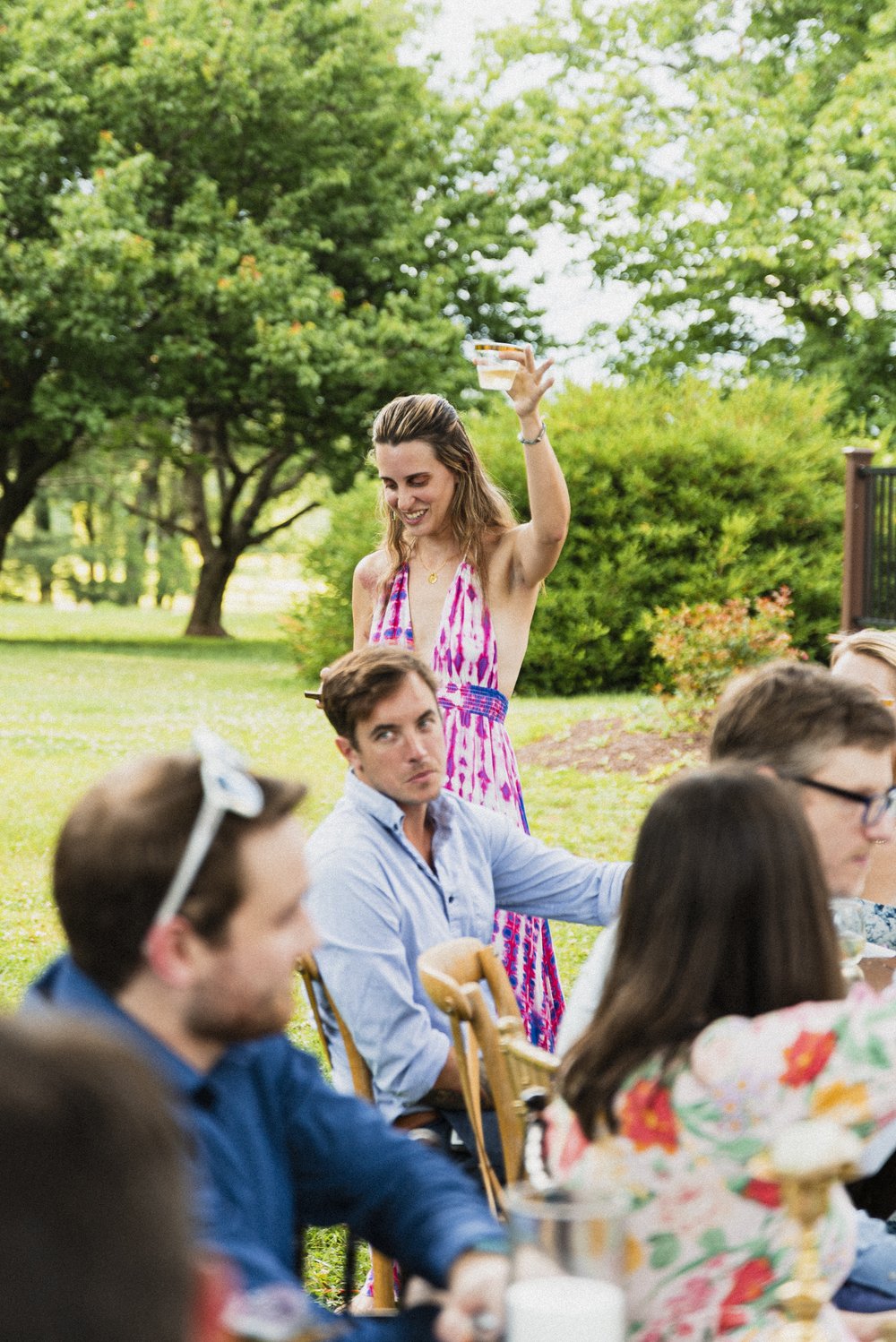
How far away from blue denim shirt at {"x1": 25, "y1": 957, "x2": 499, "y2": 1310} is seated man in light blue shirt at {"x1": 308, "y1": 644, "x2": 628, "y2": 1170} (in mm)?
853

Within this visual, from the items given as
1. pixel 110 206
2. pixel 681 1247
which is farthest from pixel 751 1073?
pixel 110 206

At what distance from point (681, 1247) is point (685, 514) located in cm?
1507

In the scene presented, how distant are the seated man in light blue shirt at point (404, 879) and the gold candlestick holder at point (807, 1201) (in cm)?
111

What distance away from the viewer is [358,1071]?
2.88 metres

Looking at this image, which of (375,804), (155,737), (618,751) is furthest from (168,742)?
(375,804)

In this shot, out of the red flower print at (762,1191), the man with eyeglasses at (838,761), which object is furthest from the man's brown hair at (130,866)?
the man with eyeglasses at (838,761)

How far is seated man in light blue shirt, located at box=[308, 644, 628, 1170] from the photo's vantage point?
2.83 meters

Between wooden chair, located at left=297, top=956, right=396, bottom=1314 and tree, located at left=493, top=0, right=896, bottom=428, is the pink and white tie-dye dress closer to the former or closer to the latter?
wooden chair, located at left=297, top=956, right=396, bottom=1314

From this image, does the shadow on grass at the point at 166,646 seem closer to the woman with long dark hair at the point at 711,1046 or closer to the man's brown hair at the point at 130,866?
the woman with long dark hair at the point at 711,1046

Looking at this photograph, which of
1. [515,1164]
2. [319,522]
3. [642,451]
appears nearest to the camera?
[515,1164]

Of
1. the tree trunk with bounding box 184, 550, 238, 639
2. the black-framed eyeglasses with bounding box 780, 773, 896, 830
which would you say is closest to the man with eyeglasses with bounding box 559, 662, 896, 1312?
the black-framed eyeglasses with bounding box 780, 773, 896, 830

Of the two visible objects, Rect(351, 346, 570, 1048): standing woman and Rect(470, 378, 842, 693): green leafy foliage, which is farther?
Rect(470, 378, 842, 693): green leafy foliage

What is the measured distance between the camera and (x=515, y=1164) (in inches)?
94.9

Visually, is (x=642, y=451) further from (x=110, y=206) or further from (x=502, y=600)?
(x=502, y=600)
